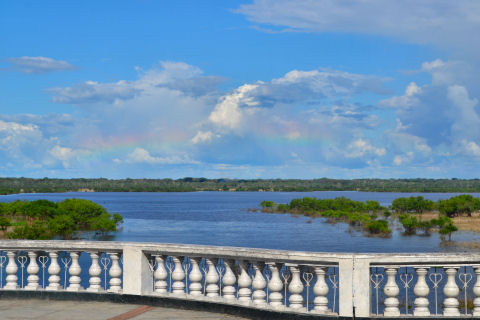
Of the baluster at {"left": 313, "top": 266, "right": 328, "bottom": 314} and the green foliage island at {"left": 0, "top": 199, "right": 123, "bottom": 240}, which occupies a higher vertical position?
the baluster at {"left": 313, "top": 266, "right": 328, "bottom": 314}

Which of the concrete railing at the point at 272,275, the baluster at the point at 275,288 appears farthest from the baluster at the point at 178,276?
the baluster at the point at 275,288

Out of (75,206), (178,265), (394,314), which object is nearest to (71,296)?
(178,265)

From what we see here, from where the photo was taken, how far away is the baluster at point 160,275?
378 inches

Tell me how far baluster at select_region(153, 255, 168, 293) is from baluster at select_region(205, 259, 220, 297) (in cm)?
91

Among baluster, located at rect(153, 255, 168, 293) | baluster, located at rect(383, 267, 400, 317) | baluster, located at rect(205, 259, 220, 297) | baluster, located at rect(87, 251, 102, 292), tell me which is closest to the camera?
baluster, located at rect(383, 267, 400, 317)

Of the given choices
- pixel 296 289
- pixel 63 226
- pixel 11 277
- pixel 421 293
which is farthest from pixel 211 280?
pixel 63 226

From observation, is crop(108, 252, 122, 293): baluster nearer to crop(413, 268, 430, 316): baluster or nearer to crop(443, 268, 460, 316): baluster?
crop(413, 268, 430, 316): baluster

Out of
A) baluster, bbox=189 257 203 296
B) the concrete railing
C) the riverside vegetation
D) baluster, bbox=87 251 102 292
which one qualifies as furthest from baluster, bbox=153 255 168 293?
the riverside vegetation

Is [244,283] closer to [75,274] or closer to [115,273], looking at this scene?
[115,273]

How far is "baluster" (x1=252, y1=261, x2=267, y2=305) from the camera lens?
8.50 meters

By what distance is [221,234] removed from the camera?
86.4 m

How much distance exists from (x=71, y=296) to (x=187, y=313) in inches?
93.8

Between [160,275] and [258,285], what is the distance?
196 centimetres

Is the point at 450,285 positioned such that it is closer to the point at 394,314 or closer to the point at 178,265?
the point at 394,314
